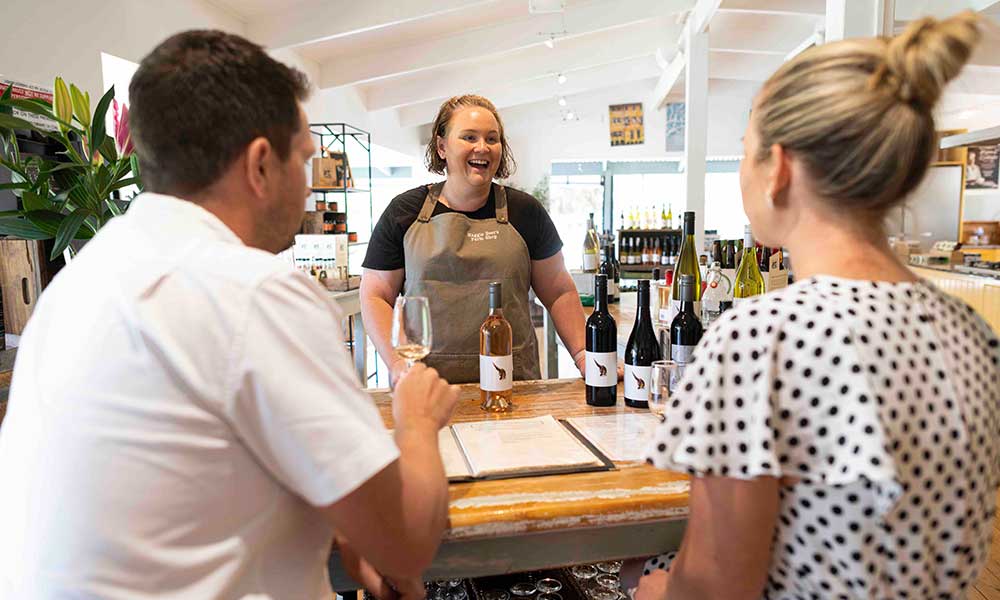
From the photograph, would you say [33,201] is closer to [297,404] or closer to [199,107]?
[199,107]

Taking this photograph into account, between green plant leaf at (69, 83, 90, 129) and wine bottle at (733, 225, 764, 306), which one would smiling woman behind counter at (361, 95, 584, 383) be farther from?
green plant leaf at (69, 83, 90, 129)

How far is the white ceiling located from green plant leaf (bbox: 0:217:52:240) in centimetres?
381

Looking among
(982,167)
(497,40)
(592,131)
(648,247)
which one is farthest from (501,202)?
(592,131)

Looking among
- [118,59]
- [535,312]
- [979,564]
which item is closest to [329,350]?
[979,564]

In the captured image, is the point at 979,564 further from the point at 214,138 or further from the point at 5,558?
the point at 5,558

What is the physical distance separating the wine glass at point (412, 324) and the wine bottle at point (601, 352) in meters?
0.43

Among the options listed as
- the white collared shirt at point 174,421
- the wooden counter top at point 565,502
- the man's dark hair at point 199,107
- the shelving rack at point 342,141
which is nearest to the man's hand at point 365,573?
the wooden counter top at point 565,502

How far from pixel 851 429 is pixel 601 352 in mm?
871

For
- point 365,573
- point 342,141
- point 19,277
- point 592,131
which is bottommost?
point 365,573

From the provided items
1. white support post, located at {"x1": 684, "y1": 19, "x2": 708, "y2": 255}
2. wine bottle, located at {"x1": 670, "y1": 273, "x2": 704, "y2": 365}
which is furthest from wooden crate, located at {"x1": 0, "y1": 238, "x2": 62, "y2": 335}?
white support post, located at {"x1": 684, "y1": 19, "x2": 708, "y2": 255}

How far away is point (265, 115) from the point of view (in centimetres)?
92

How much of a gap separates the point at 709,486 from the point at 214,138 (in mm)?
769

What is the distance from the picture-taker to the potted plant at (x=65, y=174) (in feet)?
6.23

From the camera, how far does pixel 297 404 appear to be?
81 centimetres
